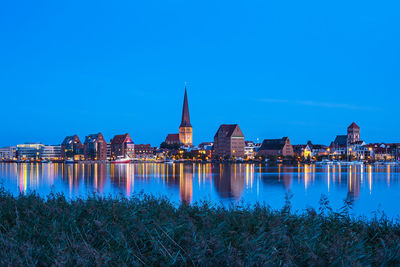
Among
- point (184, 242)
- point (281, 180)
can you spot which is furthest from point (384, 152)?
point (184, 242)

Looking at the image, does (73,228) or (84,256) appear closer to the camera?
(84,256)

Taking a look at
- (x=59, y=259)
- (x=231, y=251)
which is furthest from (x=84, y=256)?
(x=231, y=251)

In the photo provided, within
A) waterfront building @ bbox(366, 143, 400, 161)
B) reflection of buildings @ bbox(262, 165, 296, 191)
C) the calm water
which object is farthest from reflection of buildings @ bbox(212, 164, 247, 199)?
waterfront building @ bbox(366, 143, 400, 161)

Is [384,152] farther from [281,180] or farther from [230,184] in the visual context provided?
[230,184]

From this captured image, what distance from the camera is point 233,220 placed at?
8000 mm

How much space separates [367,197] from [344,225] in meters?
25.6

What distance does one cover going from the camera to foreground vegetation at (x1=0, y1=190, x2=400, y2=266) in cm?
546

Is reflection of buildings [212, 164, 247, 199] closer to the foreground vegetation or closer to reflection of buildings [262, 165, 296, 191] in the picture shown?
reflection of buildings [262, 165, 296, 191]

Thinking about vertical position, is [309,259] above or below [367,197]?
above

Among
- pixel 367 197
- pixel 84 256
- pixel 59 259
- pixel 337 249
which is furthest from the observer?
pixel 367 197

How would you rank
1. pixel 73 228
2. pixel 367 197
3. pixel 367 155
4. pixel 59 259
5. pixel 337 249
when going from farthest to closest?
pixel 367 155, pixel 367 197, pixel 73 228, pixel 337 249, pixel 59 259

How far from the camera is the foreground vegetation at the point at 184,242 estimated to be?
17.9 feet

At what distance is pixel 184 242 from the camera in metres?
6.43

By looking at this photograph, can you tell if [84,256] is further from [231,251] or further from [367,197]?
[367,197]
